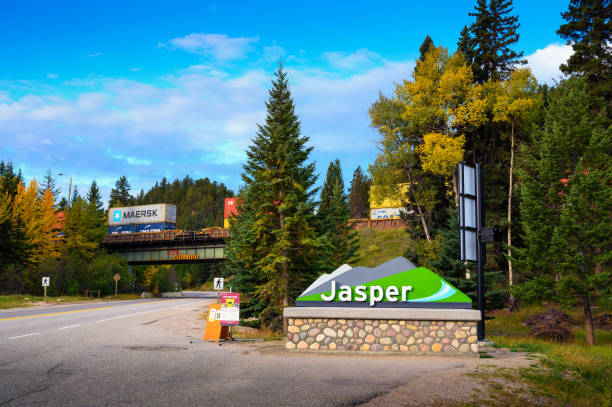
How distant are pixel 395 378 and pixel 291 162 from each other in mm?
14842

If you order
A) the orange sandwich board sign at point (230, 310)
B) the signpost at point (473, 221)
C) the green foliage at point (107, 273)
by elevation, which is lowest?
the green foliage at point (107, 273)

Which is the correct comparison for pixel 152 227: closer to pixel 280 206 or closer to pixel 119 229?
pixel 119 229

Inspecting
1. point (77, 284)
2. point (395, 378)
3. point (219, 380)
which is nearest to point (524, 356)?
point (395, 378)

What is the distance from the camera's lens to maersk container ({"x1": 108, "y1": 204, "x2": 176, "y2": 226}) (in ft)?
251

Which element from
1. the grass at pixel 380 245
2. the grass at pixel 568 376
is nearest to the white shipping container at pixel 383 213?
the grass at pixel 380 245

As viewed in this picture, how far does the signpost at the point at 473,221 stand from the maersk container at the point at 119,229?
74.3m

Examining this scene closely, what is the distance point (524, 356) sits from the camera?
39.1 ft

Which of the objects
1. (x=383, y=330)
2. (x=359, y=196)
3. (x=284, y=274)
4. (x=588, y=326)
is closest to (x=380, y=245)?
(x=284, y=274)

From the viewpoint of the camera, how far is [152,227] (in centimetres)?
7744

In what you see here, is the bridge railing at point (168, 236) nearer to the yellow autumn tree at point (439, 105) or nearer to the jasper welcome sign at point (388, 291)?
Answer: the yellow autumn tree at point (439, 105)

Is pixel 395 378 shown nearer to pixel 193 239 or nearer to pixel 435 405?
pixel 435 405

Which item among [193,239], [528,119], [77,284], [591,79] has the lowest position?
[77,284]

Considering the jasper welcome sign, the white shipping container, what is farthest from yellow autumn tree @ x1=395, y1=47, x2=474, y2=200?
the white shipping container

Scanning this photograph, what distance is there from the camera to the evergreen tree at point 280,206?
22.0 meters
